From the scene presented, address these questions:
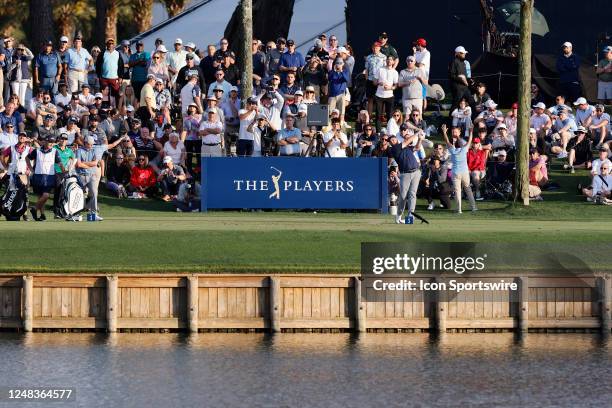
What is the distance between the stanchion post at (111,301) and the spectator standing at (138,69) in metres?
13.2

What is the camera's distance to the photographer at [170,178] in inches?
1245

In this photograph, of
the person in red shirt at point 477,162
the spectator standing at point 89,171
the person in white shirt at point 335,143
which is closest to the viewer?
the spectator standing at point 89,171

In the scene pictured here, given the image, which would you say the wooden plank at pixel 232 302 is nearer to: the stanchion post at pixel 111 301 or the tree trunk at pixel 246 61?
the stanchion post at pixel 111 301

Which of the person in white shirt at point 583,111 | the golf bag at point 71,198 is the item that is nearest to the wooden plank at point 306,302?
the golf bag at point 71,198

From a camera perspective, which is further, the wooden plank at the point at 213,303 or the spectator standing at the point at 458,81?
the spectator standing at the point at 458,81

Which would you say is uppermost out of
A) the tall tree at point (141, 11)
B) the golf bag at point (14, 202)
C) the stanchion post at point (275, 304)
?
the tall tree at point (141, 11)

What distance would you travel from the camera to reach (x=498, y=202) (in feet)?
107

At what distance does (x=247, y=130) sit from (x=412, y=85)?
4.79m

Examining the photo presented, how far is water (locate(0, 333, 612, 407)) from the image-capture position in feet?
67.7

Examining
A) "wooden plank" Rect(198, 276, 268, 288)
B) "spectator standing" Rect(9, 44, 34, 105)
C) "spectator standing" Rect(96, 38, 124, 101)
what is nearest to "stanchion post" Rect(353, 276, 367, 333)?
"wooden plank" Rect(198, 276, 268, 288)

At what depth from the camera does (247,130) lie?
32.3 metres

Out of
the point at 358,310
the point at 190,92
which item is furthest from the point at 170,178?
the point at 358,310

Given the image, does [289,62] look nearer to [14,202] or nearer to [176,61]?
[176,61]

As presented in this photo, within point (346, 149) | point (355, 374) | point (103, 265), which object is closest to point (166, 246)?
point (103, 265)
